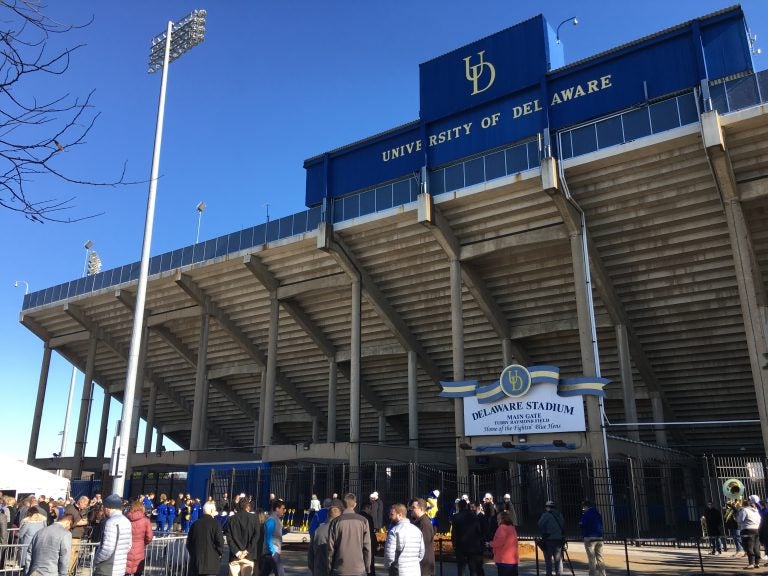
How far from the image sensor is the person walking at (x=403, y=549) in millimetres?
7309

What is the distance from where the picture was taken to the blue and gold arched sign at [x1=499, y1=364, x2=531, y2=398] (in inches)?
855

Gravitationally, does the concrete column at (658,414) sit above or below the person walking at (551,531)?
above

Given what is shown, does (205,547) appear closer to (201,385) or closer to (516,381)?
(516,381)

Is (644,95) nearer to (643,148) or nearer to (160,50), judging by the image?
(643,148)

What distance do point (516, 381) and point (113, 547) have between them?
16223mm

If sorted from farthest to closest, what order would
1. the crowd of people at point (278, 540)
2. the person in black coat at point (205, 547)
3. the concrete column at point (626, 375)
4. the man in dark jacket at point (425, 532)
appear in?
the concrete column at point (626, 375) → the man in dark jacket at point (425, 532) → the person in black coat at point (205, 547) → the crowd of people at point (278, 540)

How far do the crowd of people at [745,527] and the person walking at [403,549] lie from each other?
366 inches

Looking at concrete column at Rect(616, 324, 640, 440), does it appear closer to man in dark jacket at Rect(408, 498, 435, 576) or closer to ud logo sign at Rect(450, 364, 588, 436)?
ud logo sign at Rect(450, 364, 588, 436)

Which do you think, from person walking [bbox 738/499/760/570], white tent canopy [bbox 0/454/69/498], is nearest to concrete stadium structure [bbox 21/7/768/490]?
person walking [bbox 738/499/760/570]

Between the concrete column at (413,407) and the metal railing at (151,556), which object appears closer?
the metal railing at (151,556)

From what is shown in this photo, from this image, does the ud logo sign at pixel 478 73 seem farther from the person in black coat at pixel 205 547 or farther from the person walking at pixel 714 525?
the person in black coat at pixel 205 547

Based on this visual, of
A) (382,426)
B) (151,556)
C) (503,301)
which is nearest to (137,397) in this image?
(382,426)

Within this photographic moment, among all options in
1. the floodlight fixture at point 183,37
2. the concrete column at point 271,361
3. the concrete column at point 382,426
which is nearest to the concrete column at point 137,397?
the concrete column at point 271,361

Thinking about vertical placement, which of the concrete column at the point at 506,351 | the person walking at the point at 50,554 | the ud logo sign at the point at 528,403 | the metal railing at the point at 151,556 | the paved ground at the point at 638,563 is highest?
the concrete column at the point at 506,351
